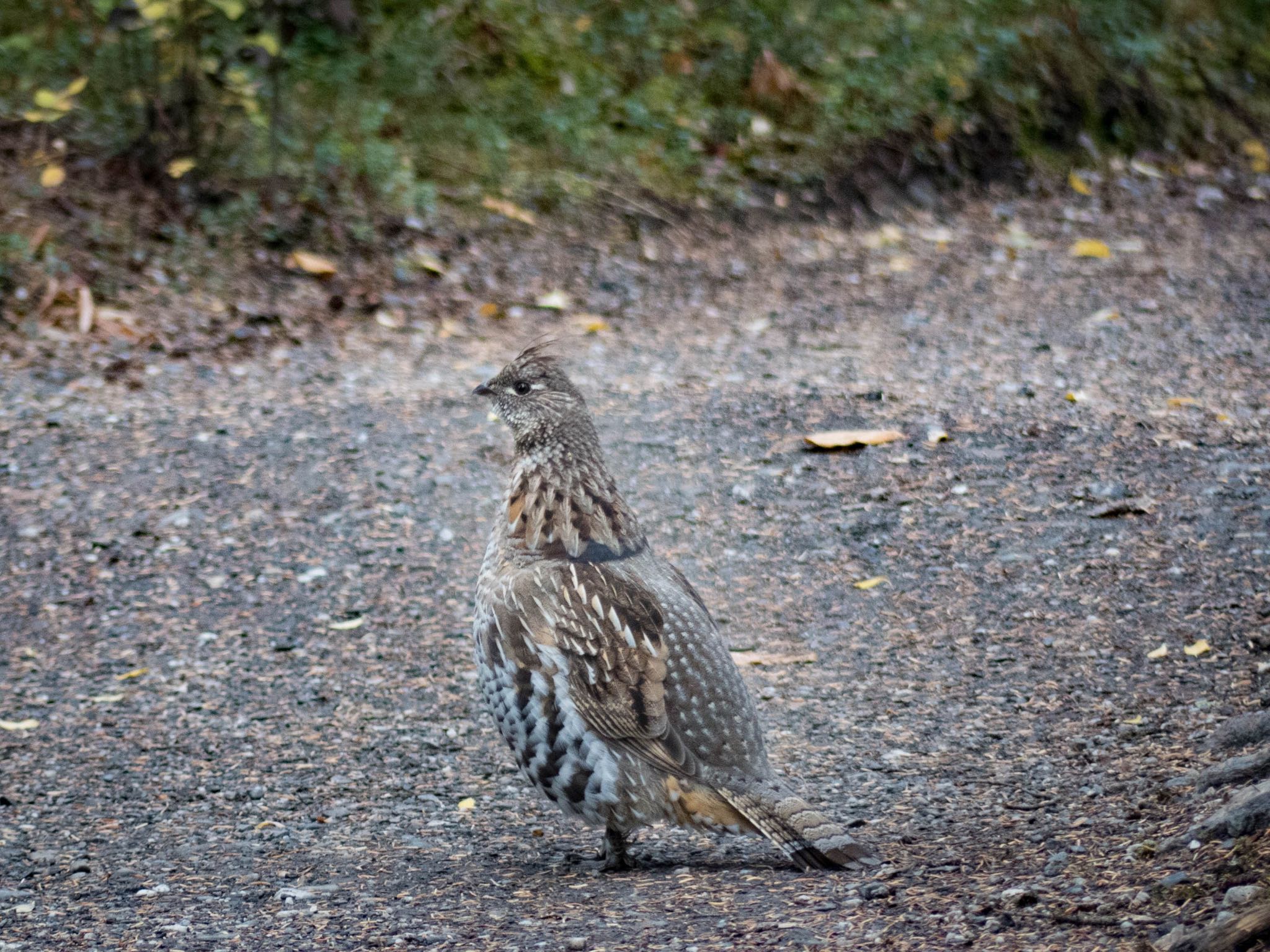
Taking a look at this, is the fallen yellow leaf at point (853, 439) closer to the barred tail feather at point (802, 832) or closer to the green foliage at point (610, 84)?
the barred tail feather at point (802, 832)

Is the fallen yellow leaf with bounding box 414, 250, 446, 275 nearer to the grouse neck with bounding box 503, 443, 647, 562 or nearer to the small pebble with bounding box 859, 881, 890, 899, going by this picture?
the grouse neck with bounding box 503, 443, 647, 562

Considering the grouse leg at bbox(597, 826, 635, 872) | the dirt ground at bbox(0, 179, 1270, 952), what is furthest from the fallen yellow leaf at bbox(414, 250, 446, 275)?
the grouse leg at bbox(597, 826, 635, 872)

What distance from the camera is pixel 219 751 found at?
5418 millimetres

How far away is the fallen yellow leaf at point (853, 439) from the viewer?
7629 millimetres

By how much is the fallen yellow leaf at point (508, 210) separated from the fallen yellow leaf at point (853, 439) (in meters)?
→ 4.10

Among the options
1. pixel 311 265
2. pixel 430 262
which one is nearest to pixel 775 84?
pixel 430 262

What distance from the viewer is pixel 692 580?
21.6 ft

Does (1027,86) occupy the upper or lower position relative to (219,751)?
upper

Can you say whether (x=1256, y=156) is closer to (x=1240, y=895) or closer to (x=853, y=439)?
(x=853, y=439)

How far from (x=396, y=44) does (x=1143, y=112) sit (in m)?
6.53

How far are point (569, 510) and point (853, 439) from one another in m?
3.33

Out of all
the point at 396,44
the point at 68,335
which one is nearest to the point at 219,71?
the point at 396,44

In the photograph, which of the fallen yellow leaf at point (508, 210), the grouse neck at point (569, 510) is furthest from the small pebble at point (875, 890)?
the fallen yellow leaf at point (508, 210)

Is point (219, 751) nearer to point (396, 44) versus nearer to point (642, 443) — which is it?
point (642, 443)
